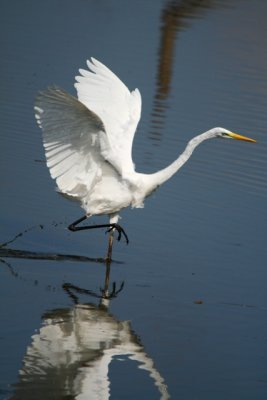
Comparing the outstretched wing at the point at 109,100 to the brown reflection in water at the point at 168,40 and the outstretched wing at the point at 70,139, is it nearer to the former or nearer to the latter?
the outstretched wing at the point at 70,139

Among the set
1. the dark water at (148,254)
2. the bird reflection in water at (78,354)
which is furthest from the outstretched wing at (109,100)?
the bird reflection in water at (78,354)

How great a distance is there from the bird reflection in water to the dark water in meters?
0.02

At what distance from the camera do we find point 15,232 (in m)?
11.1

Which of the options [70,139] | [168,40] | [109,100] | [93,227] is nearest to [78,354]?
[70,139]

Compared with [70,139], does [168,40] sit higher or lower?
higher

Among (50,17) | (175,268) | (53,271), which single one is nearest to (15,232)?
(53,271)

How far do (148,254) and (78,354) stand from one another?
9.48ft

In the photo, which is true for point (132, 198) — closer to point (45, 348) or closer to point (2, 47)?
point (45, 348)

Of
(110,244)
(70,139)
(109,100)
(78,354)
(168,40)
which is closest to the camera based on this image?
(78,354)

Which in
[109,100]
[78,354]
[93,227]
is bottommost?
[78,354]

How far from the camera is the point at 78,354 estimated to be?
8.10 metres

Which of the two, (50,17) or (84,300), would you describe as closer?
(84,300)

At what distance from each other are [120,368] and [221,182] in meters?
5.99

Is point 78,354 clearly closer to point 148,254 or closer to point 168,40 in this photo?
point 148,254
